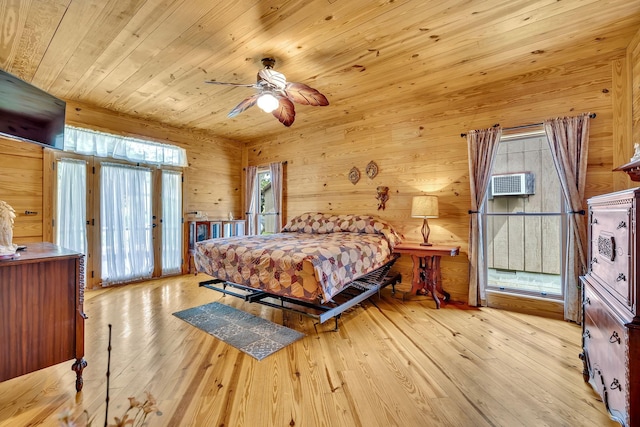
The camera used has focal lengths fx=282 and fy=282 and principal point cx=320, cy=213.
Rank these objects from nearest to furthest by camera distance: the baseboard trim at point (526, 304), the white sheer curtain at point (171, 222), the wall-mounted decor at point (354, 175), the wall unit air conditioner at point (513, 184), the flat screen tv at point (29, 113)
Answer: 1. the flat screen tv at point (29, 113)
2. the baseboard trim at point (526, 304)
3. the wall unit air conditioner at point (513, 184)
4. the wall-mounted decor at point (354, 175)
5. the white sheer curtain at point (171, 222)

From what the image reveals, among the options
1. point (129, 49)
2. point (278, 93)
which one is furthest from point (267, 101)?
point (129, 49)

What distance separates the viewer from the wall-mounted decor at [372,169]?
423 centimetres

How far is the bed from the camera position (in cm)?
246

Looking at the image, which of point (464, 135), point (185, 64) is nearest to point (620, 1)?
point (464, 135)

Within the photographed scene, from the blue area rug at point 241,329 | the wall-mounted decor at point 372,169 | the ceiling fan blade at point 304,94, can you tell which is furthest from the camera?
the wall-mounted decor at point 372,169

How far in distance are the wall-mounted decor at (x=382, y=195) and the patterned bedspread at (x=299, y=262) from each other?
462 mm

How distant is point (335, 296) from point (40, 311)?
8.86 ft

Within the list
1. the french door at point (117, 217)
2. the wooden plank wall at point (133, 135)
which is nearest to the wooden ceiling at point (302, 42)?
the wooden plank wall at point (133, 135)

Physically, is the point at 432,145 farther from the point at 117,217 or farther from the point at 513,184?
the point at 117,217

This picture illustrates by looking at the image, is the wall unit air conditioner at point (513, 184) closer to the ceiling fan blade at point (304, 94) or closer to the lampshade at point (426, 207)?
the lampshade at point (426, 207)

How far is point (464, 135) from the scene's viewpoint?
3.49 meters

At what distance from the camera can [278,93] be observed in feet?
8.89

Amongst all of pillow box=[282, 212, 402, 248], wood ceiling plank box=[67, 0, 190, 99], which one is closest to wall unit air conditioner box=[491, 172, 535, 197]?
pillow box=[282, 212, 402, 248]

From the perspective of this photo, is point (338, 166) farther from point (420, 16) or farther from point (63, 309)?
point (63, 309)
